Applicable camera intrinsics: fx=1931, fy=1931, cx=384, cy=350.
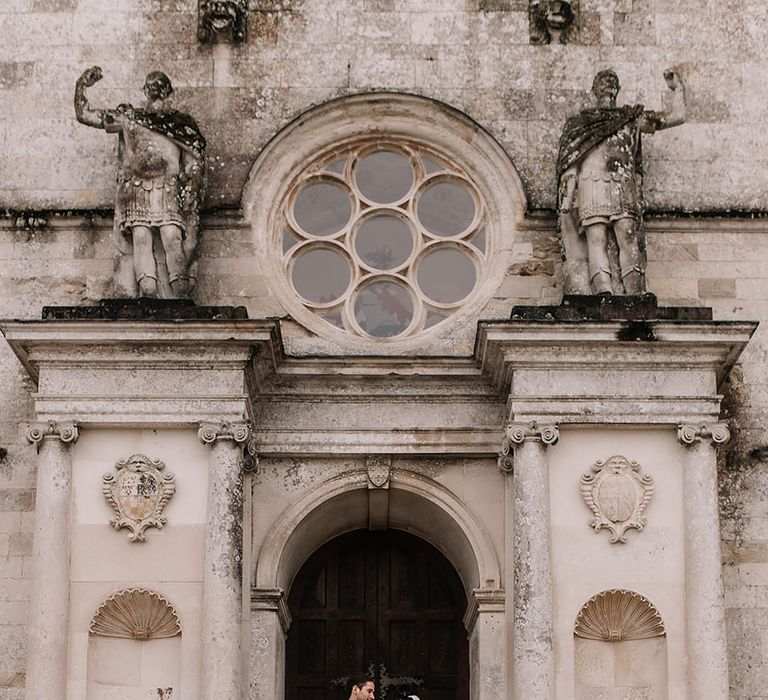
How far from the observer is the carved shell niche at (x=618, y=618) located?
1321cm

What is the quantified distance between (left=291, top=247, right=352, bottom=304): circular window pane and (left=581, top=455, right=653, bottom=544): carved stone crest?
266 cm

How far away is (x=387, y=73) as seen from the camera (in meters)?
15.1

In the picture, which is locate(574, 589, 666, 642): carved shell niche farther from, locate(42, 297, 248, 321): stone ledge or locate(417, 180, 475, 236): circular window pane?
locate(417, 180, 475, 236): circular window pane

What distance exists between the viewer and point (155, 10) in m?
15.3

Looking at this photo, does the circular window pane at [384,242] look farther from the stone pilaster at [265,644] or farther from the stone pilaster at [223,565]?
the stone pilaster at [265,644]

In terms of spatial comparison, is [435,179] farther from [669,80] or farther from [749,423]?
[749,423]

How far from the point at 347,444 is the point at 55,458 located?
215cm

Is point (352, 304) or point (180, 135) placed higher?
point (180, 135)

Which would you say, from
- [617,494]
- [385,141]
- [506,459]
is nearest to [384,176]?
[385,141]

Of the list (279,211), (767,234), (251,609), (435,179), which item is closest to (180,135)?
(279,211)

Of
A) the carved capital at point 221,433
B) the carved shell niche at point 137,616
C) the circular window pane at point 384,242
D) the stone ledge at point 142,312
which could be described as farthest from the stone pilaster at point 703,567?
the carved shell niche at point 137,616

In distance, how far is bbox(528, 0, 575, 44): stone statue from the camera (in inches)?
593

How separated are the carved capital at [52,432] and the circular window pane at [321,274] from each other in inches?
93.2

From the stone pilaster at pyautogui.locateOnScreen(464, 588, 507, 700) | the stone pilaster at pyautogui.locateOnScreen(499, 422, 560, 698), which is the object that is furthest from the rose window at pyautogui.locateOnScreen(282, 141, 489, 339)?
the stone pilaster at pyautogui.locateOnScreen(464, 588, 507, 700)
